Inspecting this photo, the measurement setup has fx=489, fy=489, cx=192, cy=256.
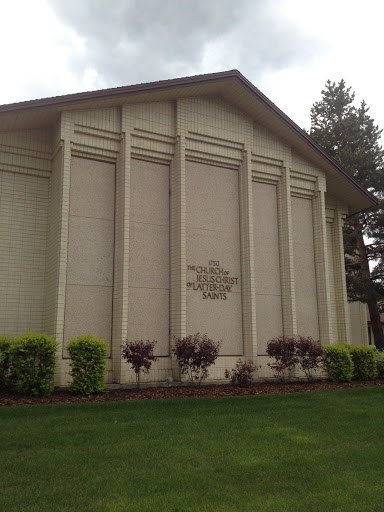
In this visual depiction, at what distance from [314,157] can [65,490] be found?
1726 cm

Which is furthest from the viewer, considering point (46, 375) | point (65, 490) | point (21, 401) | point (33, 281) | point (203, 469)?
point (33, 281)

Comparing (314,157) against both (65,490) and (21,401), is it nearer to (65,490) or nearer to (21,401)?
(21,401)

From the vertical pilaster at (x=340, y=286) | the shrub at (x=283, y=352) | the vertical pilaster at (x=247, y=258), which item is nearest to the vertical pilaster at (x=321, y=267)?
the vertical pilaster at (x=340, y=286)

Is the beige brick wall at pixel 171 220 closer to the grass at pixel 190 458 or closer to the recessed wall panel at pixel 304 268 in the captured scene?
the recessed wall panel at pixel 304 268

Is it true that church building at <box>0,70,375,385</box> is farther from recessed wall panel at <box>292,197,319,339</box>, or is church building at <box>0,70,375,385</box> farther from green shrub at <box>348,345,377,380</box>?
green shrub at <box>348,345,377,380</box>

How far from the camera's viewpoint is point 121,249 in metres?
15.1

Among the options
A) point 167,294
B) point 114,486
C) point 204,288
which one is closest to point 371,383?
point 204,288

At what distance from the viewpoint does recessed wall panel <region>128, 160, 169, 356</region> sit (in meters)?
15.3

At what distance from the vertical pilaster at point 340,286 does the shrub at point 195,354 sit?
8.84 meters

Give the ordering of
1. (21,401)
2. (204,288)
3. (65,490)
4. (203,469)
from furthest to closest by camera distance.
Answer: (204,288), (21,401), (203,469), (65,490)

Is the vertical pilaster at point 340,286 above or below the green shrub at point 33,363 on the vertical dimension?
above

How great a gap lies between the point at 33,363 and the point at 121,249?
4506 millimetres

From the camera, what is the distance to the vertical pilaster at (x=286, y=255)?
18.1 meters

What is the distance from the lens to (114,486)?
604 centimetres
